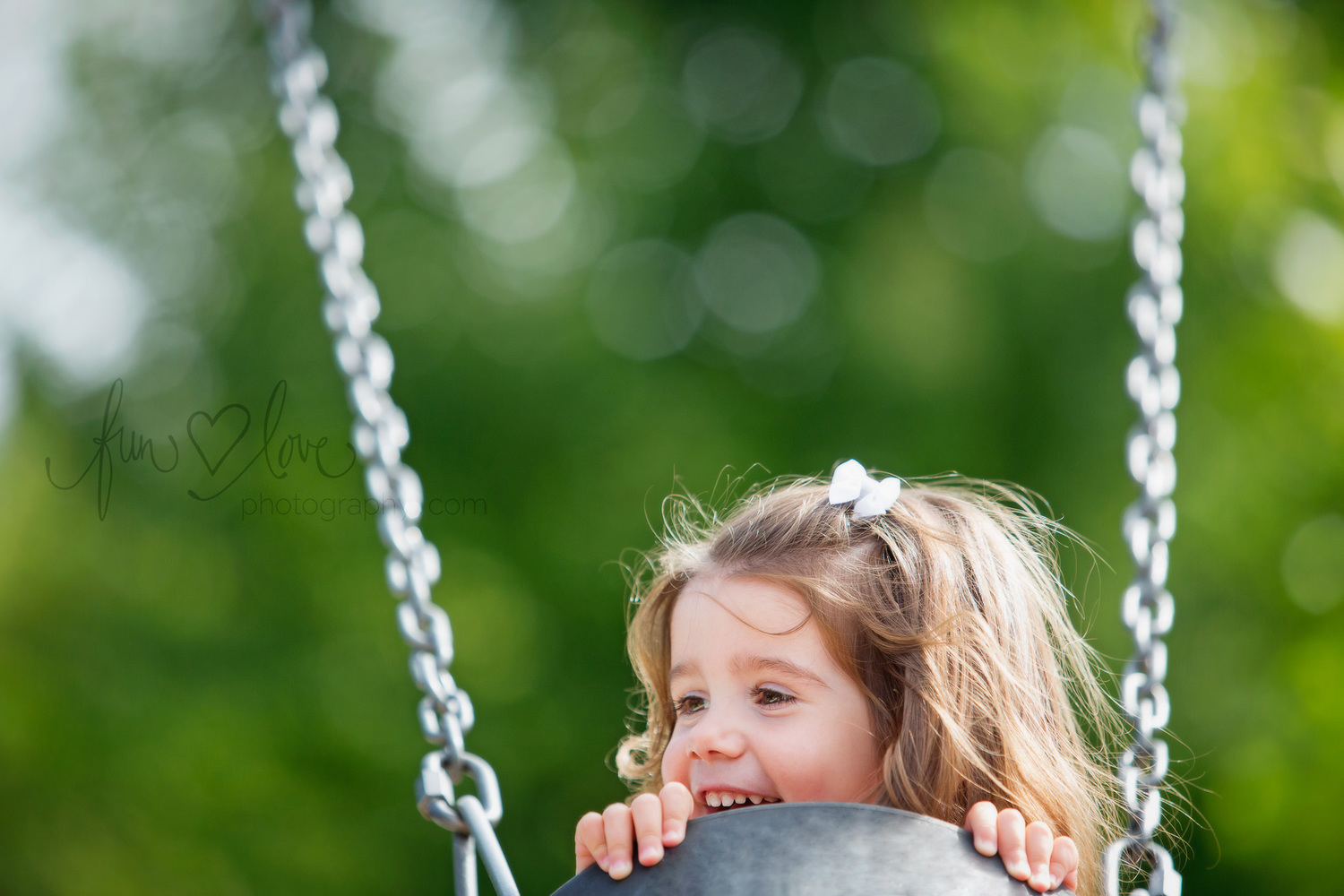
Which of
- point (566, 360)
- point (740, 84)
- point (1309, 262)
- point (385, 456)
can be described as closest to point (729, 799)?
point (385, 456)

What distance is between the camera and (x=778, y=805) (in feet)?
2.71

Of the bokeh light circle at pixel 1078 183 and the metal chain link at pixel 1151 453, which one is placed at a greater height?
the bokeh light circle at pixel 1078 183

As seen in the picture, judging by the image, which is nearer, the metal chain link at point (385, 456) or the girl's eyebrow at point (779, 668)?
the metal chain link at point (385, 456)

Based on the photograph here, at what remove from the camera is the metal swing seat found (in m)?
0.82

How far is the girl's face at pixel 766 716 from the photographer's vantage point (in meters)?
1.09

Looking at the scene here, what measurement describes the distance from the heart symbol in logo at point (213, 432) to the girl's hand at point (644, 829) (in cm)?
469

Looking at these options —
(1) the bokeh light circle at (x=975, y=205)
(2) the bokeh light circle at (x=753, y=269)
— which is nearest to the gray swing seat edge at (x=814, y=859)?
(1) the bokeh light circle at (x=975, y=205)

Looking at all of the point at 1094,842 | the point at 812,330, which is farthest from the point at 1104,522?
the point at 1094,842

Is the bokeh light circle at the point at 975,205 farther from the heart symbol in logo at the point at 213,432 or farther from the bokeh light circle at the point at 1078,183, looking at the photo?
the heart symbol in logo at the point at 213,432

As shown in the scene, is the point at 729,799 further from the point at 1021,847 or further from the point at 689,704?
the point at 1021,847

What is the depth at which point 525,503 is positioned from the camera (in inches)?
200

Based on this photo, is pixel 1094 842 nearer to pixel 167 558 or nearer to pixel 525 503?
pixel 525 503

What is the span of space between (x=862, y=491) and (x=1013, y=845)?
496 millimetres

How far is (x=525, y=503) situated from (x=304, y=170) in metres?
4.10
